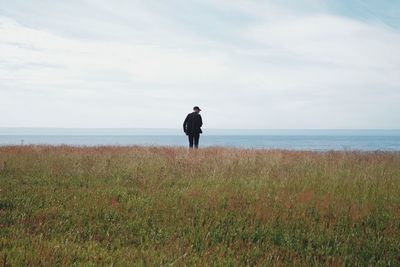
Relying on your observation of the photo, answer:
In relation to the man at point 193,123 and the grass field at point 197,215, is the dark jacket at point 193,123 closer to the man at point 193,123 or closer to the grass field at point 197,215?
the man at point 193,123

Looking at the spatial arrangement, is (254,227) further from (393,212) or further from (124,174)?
(124,174)

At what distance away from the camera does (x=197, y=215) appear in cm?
774

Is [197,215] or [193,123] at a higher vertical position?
[193,123]

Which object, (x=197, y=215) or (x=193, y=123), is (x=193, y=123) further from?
(x=197, y=215)

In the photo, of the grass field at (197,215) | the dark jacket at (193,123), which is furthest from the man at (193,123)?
the grass field at (197,215)

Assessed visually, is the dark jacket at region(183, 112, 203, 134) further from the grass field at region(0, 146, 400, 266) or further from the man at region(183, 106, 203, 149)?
the grass field at region(0, 146, 400, 266)

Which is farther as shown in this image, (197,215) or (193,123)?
(193,123)

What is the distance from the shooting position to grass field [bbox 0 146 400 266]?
5.71m

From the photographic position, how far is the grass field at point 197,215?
18.7 feet

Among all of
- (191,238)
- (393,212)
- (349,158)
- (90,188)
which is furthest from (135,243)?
(349,158)

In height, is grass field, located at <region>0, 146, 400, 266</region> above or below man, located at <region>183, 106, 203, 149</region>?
below

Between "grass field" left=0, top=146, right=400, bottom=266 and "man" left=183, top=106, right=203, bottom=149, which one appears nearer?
"grass field" left=0, top=146, right=400, bottom=266

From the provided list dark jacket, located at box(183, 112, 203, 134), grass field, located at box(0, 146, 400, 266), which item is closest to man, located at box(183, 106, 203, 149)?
dark jacket, located at box(183, 112, 203, 134)

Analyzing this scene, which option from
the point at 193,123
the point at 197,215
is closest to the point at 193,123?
the point at 193,123
